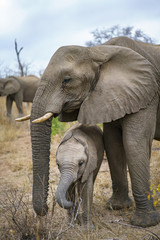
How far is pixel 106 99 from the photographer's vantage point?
3.32 metres

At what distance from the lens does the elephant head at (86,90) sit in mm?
3152

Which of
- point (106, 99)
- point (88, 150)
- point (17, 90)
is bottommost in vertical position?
point (17, 90)

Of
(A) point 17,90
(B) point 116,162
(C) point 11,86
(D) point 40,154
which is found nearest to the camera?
(D) point 40,154

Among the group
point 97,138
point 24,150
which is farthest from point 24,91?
point 97,138

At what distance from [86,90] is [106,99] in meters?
0.22

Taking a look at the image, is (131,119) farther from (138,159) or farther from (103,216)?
(103,216)

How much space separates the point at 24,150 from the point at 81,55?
4.73m

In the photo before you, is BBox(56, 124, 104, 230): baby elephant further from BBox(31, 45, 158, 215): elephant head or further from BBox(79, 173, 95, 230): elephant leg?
BBox(31, 45, 158, 215): elephant head

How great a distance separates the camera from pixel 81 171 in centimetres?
325

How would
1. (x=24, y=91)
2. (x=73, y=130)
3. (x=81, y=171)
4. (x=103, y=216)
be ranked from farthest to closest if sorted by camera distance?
(x=24, y=91)
(x=103, y=216)
(x=73, y=130)
(x=81, y=171)

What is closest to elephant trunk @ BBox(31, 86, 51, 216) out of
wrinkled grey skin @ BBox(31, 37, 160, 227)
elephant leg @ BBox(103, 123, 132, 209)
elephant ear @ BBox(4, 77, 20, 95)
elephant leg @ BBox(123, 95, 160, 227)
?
wrinkled grey skin @ BBox(31, 37, 160, 227)

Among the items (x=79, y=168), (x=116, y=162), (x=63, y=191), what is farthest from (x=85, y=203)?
(x=116, y=162)

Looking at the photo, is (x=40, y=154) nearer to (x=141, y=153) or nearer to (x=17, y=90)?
(x=141, y=153)

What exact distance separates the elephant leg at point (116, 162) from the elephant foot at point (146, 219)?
0.38 metres
